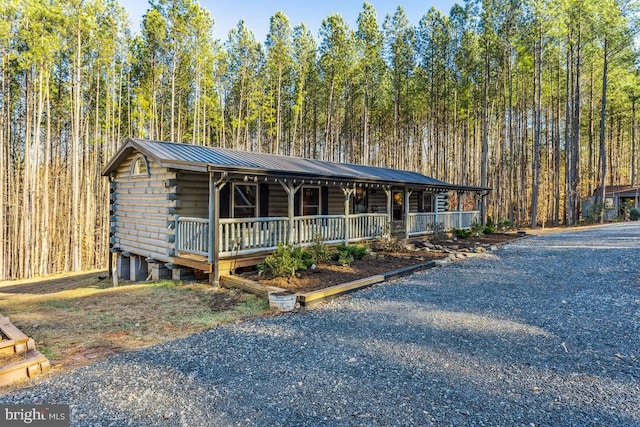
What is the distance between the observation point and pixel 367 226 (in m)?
12.4

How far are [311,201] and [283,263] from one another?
520 centimetres

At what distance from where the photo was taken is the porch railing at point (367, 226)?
11.9 m

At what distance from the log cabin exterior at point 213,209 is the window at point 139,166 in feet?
0.11

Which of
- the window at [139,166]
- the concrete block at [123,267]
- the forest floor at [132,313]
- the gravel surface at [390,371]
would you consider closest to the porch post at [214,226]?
the forest floor at [132,313]

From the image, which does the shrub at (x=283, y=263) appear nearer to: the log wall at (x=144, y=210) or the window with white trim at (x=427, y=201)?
the log wall at (x=144, y=210)

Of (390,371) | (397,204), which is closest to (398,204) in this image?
(397,204)

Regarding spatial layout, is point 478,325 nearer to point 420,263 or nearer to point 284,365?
point 284,365

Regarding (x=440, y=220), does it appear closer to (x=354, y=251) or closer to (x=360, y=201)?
(x=360, y=201)

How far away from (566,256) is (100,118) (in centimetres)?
2490

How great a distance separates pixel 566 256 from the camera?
436 inches

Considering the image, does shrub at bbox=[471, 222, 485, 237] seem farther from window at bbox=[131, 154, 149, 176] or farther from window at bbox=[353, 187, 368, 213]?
window at bbox=[131, 154, 149, 176]

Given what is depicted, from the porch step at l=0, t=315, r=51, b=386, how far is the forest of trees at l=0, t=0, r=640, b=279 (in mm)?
14694

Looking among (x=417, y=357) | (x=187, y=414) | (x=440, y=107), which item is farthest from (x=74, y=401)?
(x=440, y=107)

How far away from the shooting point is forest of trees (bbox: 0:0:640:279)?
16875 mm
